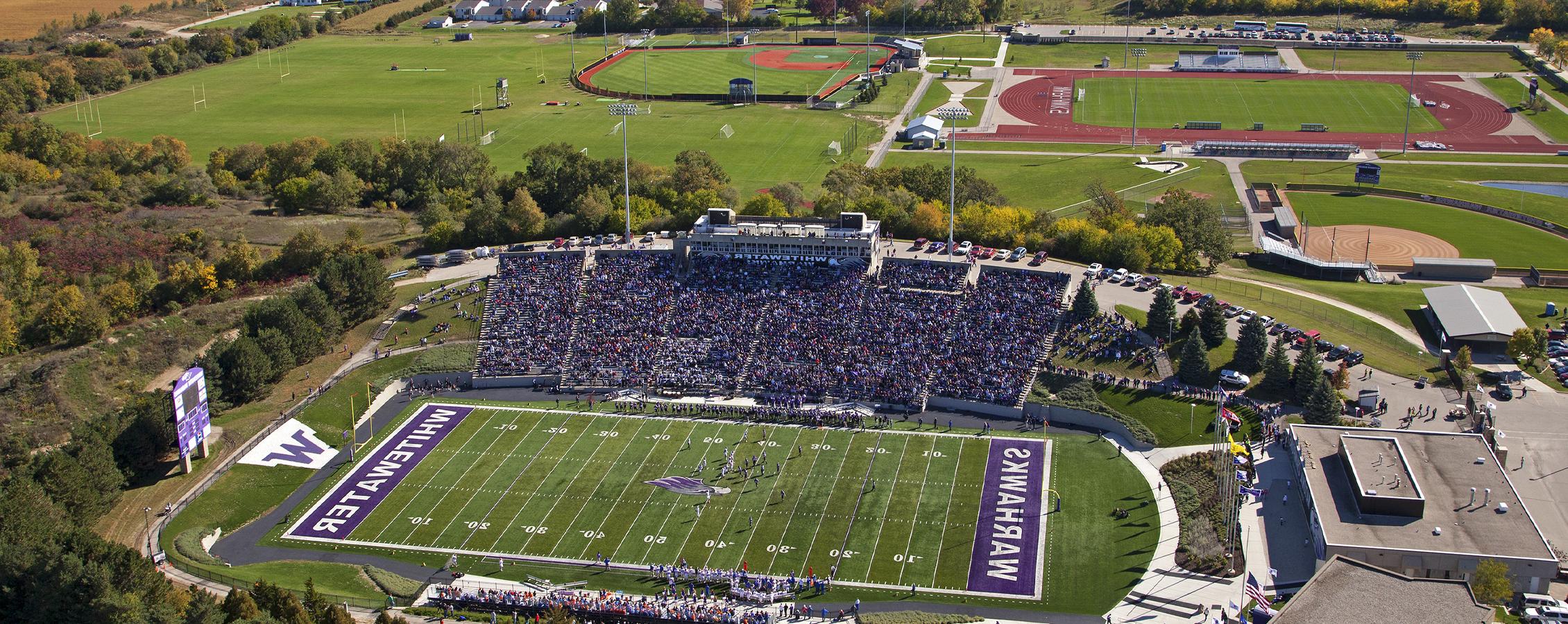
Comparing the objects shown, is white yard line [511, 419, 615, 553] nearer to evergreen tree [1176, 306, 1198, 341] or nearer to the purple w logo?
the purple w logo

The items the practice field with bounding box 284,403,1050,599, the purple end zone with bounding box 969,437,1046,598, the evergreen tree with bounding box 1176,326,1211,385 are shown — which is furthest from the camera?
the evergreen tree with bounding box 1176,326,1211,385

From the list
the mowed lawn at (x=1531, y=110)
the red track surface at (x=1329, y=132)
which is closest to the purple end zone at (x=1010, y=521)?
the red track surface at (x=1329, y=132)

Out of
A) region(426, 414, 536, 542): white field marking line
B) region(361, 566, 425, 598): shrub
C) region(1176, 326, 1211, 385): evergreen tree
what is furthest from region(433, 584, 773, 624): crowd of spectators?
region(1176, 326, 1211, 385): evergreen tree

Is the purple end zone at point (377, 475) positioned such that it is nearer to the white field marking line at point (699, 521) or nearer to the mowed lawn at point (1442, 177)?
the white field marking line at point (699, 521)

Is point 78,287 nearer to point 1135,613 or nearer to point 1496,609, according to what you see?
point 1135,613

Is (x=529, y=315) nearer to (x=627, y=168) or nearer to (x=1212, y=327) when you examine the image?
(x=627, y=168)
